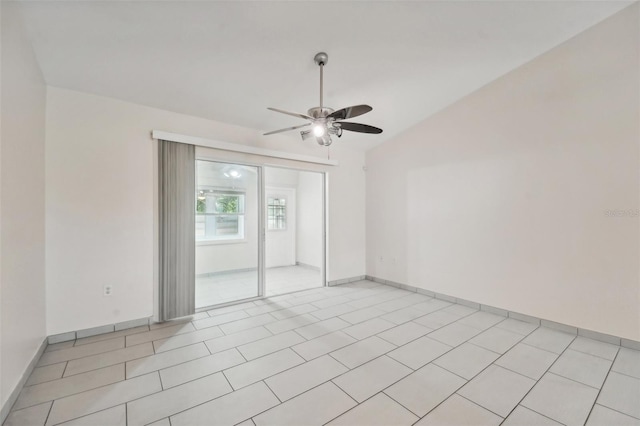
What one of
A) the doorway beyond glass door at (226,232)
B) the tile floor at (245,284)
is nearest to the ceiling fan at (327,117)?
the doorway beyond glass door at (226,232)

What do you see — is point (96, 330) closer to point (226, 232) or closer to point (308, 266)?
point (226, 232)

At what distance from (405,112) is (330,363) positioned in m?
3.57

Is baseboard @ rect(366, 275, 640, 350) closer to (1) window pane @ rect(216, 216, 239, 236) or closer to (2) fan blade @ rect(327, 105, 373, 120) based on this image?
(2) fan blade @ rect(327, 105, 373, 120)

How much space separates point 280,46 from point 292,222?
15.6 ft

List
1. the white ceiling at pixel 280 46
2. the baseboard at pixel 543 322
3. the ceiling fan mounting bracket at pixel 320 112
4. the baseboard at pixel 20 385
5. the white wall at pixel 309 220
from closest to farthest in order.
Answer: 1. the baseboard at pixel 20 385
2. the white ceiling at pixel 280 46
3. the ceiling fan mounting bracket at pixel 320 112
4. the baseboard at pixel 543 322
5. the white wall at pixel 309 220

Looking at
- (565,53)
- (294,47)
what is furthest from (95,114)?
(565,53)

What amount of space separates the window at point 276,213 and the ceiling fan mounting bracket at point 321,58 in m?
4.23

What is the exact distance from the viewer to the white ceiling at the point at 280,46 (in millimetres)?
2193

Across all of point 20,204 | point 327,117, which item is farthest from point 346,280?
point 20,204

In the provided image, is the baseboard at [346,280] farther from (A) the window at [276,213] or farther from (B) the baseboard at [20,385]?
(B) the baseboard at [20,385]

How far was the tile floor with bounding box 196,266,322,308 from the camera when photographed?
4.19 metres

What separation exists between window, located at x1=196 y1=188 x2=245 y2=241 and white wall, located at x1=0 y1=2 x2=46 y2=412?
2078mm

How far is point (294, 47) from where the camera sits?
2625mm

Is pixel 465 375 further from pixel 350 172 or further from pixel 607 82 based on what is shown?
pixel 350 172
